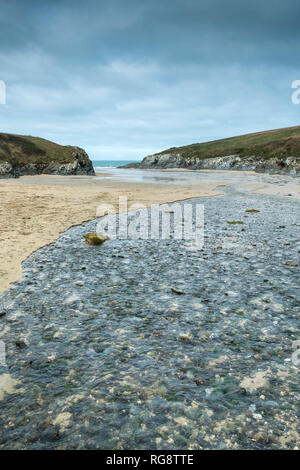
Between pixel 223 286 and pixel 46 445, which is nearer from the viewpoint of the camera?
pixel 46 445

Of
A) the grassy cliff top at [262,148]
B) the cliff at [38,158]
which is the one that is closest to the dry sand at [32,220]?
the cliff at [38,158]

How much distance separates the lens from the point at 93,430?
4160 millimetres

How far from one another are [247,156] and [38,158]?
98646mm

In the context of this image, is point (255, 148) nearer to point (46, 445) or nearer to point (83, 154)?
point (83, 154)

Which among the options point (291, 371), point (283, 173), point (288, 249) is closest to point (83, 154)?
point (283, 173)

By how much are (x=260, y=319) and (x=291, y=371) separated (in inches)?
74.0

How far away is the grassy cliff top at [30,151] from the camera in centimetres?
8319
